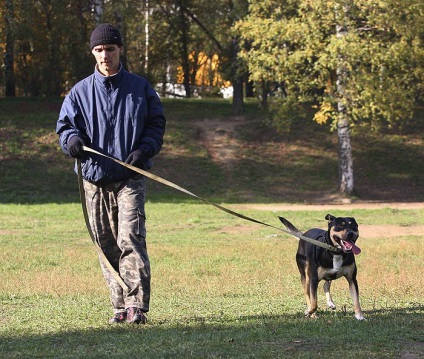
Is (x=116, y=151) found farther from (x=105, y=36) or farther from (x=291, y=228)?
(x=291, y=228)

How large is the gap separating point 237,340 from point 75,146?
210cm

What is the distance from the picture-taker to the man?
8.23m

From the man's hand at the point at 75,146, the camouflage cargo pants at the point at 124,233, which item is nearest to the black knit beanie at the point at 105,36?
the man's hand at the point at 75,146

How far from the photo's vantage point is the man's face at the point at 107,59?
829 cm

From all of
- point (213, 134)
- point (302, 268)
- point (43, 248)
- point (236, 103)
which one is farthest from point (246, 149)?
point (302, 268)

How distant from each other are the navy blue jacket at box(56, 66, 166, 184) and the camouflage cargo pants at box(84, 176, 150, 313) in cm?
14

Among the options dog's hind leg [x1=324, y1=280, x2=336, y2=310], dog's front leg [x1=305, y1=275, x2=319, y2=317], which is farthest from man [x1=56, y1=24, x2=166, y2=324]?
dog's hind leg [x1=324, y1=280, x2=336, y2=310]

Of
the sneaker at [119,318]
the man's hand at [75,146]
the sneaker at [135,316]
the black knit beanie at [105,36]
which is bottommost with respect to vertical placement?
the sneaker at [119,318]

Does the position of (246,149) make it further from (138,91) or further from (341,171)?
(138,91)

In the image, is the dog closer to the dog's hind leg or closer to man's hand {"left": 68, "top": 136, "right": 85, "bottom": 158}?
the dog's hind leg

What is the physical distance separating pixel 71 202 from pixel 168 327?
2238 centimetres

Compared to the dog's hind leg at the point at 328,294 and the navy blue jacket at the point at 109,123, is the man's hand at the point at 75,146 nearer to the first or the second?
the navy blue jacket at the point at 109,123

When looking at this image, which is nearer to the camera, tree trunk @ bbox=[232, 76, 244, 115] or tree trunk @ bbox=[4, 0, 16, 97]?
tree trunk @ bbox=[4, 0, 16, 97]

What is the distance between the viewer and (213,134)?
3981 cm
